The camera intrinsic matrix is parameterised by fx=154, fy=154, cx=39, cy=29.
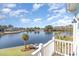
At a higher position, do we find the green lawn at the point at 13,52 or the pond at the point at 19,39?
the pond at the point at 19,39

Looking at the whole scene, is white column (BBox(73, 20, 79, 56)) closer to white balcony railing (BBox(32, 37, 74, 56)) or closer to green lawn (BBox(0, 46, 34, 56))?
white balcony railing (BBox(32, 37, 74, 56))

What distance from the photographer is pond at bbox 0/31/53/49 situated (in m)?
1.77

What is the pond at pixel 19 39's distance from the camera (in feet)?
5.82

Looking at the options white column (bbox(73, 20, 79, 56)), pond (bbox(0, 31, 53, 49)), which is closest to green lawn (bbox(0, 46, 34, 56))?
pond (bbox(0, 31, 53, 49))

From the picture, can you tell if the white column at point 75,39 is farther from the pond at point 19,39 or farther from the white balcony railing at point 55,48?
the pond at point 19,39

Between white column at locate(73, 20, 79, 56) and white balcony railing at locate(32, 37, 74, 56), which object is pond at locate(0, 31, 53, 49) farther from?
white column at locate(73, 20, 79, 56)

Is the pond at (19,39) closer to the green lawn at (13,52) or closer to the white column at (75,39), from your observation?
the green lawn at (13,52)

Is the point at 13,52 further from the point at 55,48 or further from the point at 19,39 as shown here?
the point at 55,48

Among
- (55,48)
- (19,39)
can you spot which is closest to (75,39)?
(55,48)

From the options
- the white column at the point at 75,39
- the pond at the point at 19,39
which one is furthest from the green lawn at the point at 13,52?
the white column at the point at 75,39

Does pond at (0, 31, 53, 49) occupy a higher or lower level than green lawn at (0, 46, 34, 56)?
higher

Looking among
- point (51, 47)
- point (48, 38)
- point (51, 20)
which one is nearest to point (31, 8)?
point (51, 20)

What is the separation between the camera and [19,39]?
1.79 m

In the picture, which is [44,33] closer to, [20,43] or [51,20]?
[51,20]
